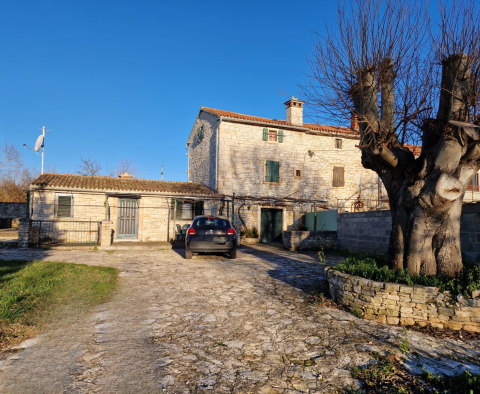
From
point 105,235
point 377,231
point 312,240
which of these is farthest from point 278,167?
point 105,235

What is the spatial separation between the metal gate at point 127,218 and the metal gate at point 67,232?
1.21m

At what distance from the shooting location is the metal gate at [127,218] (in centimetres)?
1720

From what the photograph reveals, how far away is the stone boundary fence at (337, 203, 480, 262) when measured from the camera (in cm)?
712

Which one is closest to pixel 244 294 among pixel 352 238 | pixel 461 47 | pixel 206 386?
pixel 206 386

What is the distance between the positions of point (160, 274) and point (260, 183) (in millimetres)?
12124

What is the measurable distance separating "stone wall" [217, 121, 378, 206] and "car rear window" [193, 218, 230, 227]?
7.60 m

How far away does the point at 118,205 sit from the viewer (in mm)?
17188

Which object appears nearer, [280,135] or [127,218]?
[127,218]

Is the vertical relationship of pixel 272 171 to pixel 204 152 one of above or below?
below

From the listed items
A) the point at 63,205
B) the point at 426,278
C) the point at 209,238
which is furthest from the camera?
the point at 63,205

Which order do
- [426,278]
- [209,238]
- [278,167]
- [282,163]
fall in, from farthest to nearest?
1. [282,163]
2. [278,167]
3. [209,238]
4. [426,278]

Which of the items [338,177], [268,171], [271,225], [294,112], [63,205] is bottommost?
[271,225]

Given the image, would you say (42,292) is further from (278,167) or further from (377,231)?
(278,167)

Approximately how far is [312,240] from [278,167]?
6.94 metres
